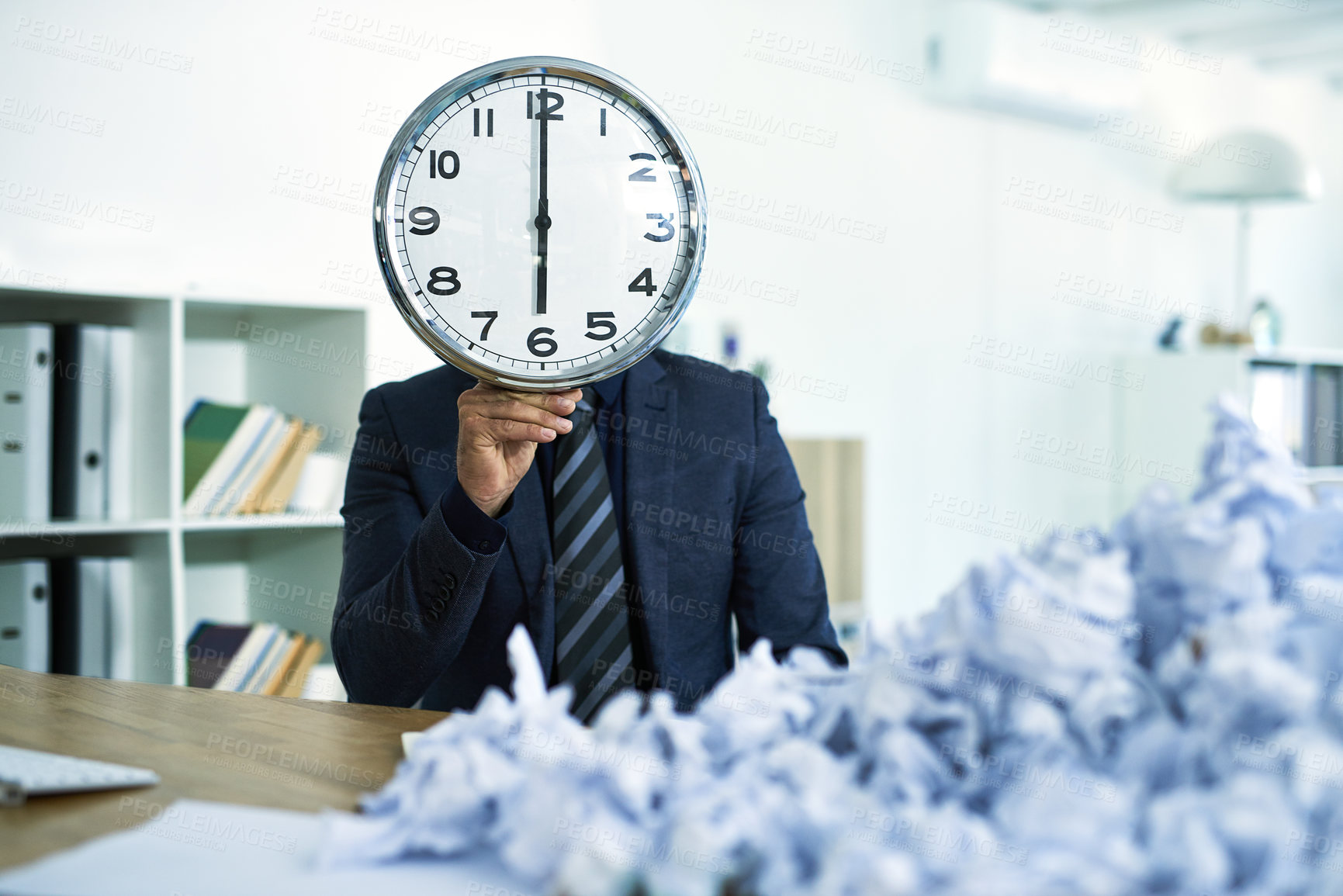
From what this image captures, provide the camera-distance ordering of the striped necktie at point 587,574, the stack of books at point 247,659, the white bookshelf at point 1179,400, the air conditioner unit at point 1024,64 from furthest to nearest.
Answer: the white bookshelf at point 1179,400 < the air conditioner unit at point 1024,64 < the stack of books at point 247,659 < the striped necktie at point 587,574

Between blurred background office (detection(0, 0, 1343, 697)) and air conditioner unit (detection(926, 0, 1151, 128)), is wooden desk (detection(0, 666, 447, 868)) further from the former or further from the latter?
air conditioner unit (detection(926, 0, 1151, 128))

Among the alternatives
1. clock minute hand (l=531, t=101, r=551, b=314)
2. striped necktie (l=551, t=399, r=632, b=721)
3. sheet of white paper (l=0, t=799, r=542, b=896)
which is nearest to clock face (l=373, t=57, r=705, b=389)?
clock minute hand (l=531, t=101, r=551, b=314)

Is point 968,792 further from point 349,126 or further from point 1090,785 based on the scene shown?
point 349,126

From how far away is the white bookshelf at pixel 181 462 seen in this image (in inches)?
97.3

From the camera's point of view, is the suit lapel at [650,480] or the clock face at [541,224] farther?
the suit lapel at [650,480]

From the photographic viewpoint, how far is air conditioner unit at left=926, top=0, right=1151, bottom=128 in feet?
13.9

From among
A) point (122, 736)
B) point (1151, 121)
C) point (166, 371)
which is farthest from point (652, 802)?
point (1151, 121)

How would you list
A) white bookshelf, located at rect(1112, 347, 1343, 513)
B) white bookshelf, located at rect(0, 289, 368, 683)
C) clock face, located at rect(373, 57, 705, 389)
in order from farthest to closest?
1. white bookshelf, located at rect(1112, 347, 1343, 513)
2. white bookshelf, located at rect(0, 289, 368, 683)
3. clock face, located at rect(373, 57, 705, 389)

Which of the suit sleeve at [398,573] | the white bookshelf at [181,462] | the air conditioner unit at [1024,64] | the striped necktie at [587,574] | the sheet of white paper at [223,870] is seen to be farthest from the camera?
the air conditioner unit at [1024,64]

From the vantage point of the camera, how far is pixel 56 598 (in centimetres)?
247

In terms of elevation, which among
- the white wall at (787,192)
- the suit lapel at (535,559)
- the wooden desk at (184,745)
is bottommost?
the wooden desk at (184,745)

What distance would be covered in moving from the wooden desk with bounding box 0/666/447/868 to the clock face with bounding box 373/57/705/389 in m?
0.34

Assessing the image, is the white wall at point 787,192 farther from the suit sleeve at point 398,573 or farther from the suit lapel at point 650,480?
the suit lapel at point 650,480

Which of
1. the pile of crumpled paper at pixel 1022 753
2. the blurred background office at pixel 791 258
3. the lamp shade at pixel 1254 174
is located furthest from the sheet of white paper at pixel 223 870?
the lamp shade at pixel 1254 174
